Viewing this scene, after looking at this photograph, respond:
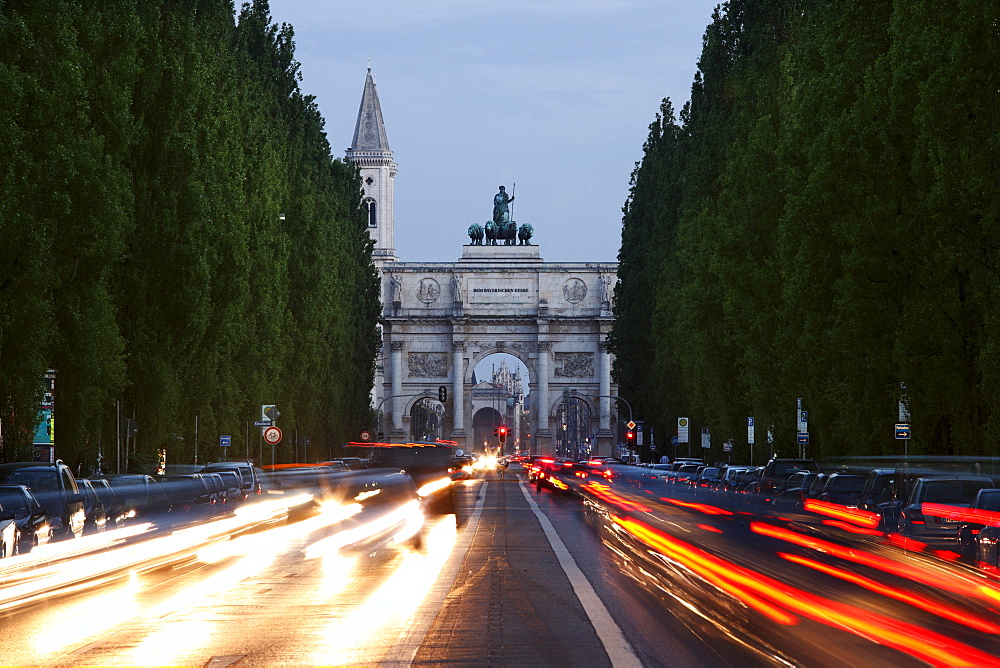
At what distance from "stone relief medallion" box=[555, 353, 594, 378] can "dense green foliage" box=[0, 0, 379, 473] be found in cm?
7758

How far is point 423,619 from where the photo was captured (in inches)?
506

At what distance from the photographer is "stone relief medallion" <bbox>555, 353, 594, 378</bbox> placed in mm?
134500

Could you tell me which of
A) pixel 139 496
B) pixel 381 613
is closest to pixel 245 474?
pixel 139 496

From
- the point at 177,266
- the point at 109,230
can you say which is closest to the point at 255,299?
the point at 177,266

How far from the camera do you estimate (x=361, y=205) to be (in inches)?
3174

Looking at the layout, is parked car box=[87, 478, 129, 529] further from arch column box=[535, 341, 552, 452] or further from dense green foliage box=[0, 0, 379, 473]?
arch column box=[535, 341, 552, 452]

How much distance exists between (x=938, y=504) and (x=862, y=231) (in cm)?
1072

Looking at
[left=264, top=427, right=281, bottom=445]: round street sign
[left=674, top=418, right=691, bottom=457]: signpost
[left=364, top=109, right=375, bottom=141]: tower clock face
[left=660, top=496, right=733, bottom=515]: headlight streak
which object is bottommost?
[left=660, top=496, right=733, bottom=515]: headlight streak

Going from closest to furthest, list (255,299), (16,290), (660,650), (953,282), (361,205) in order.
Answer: (660,650), (16,290), (953,282), (255,299), (361,205)

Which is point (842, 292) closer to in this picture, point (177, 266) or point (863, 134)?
point (863, 134)

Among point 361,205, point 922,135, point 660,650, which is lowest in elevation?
point 660,650

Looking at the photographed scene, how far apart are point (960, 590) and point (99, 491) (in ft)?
50.9

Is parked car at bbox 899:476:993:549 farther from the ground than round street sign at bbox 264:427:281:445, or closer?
closer

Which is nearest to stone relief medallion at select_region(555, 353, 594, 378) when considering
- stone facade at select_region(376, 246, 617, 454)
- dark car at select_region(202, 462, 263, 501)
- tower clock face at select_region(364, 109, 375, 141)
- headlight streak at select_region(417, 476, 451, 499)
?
stone facade at select_region(376, 246, 617, 454)
